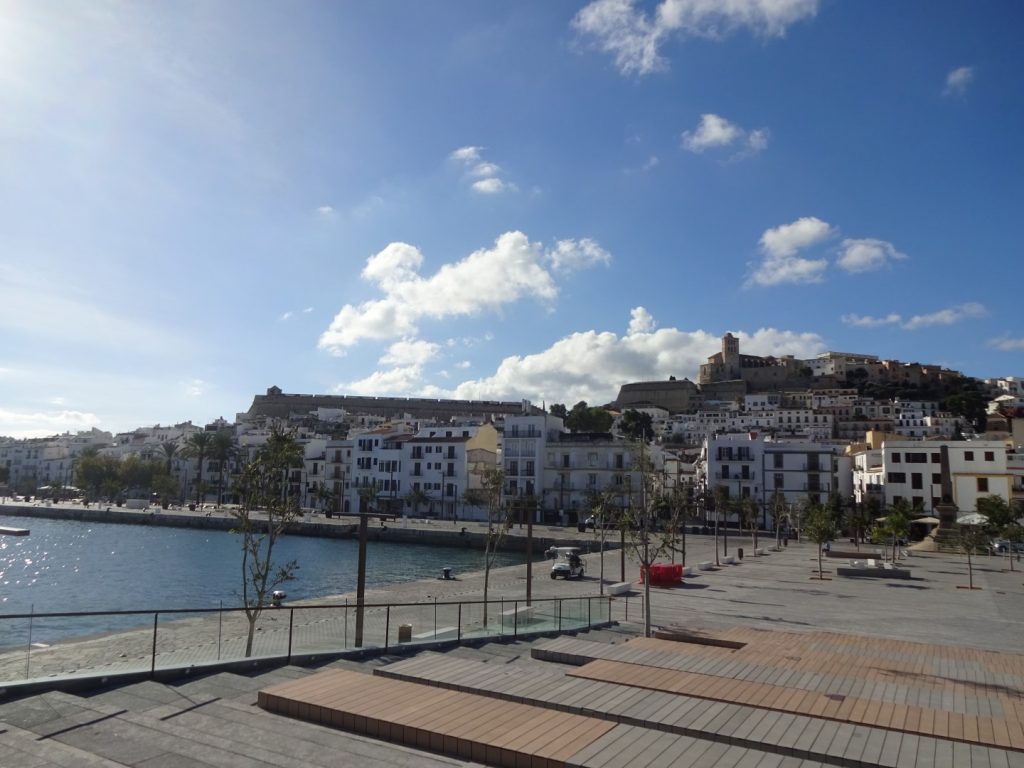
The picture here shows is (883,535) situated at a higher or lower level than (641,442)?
lower

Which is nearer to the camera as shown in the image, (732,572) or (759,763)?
(759,763)

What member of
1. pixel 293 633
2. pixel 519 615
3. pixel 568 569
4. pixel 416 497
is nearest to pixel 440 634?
pixel 519 615

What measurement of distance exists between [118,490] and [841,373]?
16599 centimetres

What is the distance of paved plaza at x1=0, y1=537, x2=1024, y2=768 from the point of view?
7391mm

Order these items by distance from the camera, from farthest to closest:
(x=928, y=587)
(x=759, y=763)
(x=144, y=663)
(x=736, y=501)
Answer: (x=736, y=501), (x=928, y=587), (x=144, y=663), (x=759, y=763)

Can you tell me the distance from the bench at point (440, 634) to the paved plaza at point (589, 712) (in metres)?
0.46

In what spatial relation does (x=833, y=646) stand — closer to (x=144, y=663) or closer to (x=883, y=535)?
(x=144, y=663)

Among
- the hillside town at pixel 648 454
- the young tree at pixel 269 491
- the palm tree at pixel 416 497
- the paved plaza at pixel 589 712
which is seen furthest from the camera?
the palm tree at pixel 416 497

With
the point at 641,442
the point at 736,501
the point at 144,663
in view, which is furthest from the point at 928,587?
the point at 736,501

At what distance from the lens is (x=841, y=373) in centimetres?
18775

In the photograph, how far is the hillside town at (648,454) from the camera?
69688mm

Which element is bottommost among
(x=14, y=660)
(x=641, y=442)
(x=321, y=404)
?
(x=14, y=660)

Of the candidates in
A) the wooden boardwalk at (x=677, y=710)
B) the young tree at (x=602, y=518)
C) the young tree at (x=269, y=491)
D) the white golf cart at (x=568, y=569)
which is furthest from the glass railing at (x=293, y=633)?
the white golf cart at (x=568, y=569)

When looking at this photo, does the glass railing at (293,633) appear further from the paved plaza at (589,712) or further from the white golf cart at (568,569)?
the white golf cart at (568,569)
